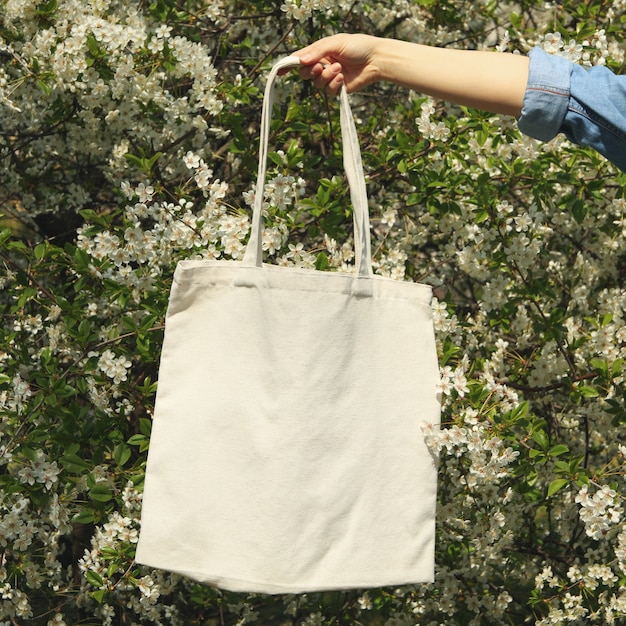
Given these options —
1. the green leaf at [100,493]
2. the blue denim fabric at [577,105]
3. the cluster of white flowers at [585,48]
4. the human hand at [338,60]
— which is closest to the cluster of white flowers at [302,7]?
the cluster of white flowers at [585,48]

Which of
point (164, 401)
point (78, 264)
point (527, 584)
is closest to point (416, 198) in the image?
point (78, 264)

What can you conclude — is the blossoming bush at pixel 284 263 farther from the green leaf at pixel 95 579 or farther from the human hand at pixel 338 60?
the human hand at pixel 338 60

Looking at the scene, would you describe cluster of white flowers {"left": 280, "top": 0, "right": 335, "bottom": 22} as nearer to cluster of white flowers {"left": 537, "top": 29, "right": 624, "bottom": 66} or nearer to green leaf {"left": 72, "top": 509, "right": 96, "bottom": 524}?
cluster of white flowers {"left": 537, "top": 29, "right": 624, "bottom": 66}

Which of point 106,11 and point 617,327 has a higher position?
point 106,11

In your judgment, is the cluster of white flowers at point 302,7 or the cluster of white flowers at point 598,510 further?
the cluster of white flowers at point 302,7

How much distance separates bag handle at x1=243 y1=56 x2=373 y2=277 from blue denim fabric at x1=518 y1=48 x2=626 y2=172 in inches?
12.0

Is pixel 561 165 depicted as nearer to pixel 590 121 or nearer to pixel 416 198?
pixel 416 198

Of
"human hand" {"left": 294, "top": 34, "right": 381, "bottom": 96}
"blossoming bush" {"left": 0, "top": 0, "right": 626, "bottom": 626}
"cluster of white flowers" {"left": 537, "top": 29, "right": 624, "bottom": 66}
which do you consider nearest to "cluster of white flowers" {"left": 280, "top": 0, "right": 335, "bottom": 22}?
"blossoming bush" {"left": 0, "top": 0, "right": 626, "bottom": 626}

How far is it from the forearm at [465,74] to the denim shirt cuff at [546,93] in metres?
0.02

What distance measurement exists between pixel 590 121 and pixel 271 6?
58.4 inches

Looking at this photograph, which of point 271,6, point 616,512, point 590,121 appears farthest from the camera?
point 271,6

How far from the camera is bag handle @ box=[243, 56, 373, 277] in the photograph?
4.87ft

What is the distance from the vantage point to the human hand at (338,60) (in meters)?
1.57

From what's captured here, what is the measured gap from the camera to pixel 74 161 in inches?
109
